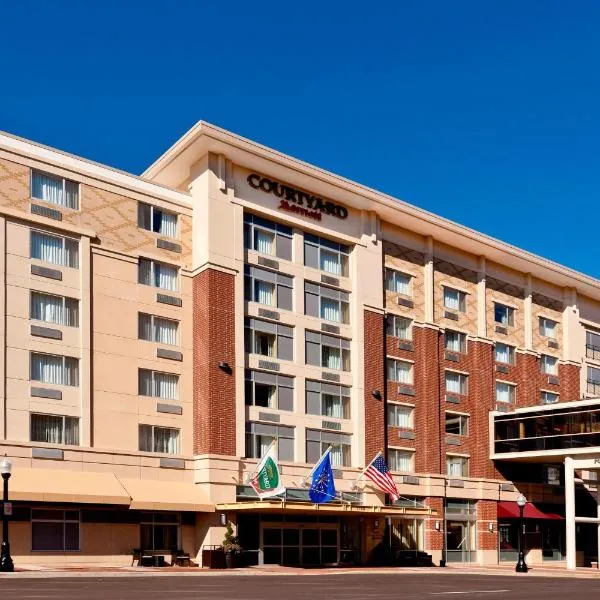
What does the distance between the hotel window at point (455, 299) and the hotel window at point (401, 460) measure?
32.6 ft

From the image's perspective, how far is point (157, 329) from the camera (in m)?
48.6

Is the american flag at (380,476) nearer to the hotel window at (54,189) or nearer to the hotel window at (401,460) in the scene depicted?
the hotel window at (401,460)

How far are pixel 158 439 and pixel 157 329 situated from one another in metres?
5.24

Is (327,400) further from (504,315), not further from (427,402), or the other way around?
(504,315)

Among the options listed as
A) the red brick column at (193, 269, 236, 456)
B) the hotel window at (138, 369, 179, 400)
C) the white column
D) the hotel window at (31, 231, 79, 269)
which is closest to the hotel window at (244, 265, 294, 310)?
the red brick column at (193, 269, 236, 456)

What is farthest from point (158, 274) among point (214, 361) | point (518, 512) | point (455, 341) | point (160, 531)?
point (518, 512)

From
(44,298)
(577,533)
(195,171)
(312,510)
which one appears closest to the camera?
(44,298)

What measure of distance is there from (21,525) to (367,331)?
74.0 feet

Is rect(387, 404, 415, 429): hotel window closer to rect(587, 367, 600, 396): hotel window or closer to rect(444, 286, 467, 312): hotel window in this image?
rect(444, 286, 467, 312): hotel window

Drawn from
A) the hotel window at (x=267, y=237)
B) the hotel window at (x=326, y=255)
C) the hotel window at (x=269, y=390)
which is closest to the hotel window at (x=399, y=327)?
the hotel window at (x=326, y=255)

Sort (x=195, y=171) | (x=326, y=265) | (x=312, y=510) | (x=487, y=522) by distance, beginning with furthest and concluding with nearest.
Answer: (x=487, y=522) < (x=326, y=265) < (x=195, y=171) < (x=312, y=510)

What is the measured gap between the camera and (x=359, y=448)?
179 ft

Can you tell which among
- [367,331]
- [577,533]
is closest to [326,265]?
[367,331]

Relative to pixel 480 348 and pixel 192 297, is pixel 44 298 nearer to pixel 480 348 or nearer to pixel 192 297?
pixel 192 297
